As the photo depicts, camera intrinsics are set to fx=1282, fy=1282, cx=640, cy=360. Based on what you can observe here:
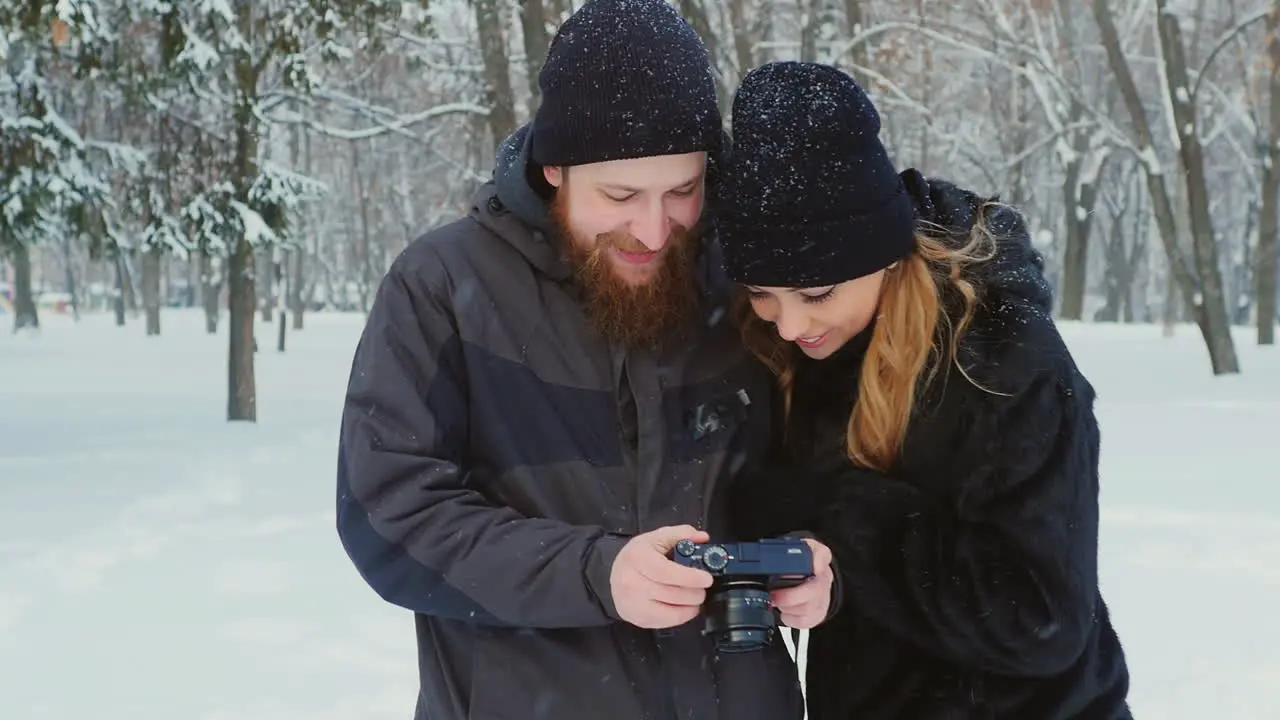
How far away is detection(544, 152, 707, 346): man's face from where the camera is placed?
2.23 m

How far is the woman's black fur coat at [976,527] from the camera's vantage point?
2.02 metres

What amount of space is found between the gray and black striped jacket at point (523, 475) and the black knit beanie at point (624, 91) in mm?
134

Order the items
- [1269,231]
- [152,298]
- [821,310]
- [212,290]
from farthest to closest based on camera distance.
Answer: [212,290] < [152,298] < [1269,231] < [821,310]

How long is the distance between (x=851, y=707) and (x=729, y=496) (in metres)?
0.43

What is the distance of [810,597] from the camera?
202 centimetres

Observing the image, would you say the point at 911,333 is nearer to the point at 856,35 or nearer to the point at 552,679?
the point at 552,679

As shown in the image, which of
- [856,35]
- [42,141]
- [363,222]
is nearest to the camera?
[42,141]

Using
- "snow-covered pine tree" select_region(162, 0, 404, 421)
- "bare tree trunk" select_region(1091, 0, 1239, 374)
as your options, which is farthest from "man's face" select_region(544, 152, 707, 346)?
"bare tree trunk" select_region(1091, 0, 1239, 374)

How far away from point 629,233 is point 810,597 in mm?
701

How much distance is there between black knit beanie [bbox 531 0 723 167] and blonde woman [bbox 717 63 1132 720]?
103 mm

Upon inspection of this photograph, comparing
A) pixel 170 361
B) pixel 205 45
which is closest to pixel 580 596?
pixel 205 45

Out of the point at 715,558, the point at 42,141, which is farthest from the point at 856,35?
the point at 715,558

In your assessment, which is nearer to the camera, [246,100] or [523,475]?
[523,475]

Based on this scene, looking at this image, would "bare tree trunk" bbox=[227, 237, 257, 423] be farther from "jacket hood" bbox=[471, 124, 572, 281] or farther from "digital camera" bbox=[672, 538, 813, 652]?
"digital camera" bbox=[672, 538, 813, 652]
